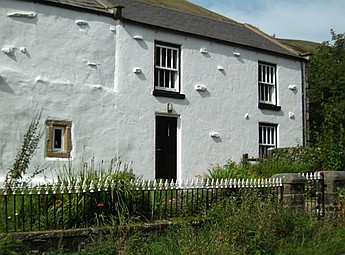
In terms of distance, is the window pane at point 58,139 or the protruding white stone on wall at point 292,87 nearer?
the window pane at point 58,139

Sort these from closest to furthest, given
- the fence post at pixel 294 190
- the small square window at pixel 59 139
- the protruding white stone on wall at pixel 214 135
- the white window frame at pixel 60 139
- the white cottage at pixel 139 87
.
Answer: the fence post at pixel 294 190
the white cottage at pixel 139 87
the small square window at pixel 59 139
the white window frame at pixel 60 139
the protruding white stone on wall at pixel 214 135

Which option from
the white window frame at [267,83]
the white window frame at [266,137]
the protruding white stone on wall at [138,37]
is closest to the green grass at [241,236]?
the protruding white stone on wall at [138,37]

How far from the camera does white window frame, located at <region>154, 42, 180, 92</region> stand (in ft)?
53.8

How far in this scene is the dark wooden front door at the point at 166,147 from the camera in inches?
641

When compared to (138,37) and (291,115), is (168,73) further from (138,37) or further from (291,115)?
(291,115)

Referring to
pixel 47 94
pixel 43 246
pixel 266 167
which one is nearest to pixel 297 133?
pixel 266 167

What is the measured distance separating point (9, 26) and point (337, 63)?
21.9 meters

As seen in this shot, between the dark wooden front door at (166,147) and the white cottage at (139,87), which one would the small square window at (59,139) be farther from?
the dark wooden front door at (166,147)

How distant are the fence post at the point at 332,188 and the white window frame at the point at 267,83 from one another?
26.0 feet

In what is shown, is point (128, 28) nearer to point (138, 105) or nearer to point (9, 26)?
point (138, 105)

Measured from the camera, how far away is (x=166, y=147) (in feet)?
53.9

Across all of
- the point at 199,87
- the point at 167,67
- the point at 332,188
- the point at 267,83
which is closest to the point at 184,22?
the point at 167,67

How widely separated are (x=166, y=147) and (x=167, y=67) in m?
2.52

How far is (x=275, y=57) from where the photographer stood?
1995cm
